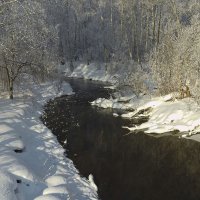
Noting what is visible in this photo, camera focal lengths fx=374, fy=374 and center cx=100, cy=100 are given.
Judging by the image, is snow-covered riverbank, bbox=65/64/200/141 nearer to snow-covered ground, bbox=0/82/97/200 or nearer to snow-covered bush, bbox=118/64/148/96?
snow-covered bush, bbox=118/64/148/96

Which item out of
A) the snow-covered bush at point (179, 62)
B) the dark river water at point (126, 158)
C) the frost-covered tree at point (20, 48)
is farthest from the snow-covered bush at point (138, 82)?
the frost-covered tree at point (20, 48)

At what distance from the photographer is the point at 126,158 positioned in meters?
19.9

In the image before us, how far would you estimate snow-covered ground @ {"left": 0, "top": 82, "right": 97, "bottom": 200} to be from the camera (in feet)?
45.1

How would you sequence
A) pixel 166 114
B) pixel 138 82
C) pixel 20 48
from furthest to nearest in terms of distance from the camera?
pixel 138 82
pixel 20 48
pixel 166 114

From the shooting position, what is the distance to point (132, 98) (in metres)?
34.9

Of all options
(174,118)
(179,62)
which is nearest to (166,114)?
(174,118)

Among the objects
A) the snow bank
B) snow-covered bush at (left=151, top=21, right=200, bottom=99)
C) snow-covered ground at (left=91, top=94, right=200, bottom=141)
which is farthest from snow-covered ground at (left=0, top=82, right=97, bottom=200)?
snow-covered bush at (left=151, top=21, right=200, bottom=99)

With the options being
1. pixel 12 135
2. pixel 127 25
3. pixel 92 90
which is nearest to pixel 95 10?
pixel 127 25

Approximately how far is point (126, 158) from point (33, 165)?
5347mm

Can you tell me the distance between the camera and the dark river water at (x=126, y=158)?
15.9 meters

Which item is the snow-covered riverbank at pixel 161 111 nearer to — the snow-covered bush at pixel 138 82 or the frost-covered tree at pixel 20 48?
the snow-covered bush at pixel 138 82

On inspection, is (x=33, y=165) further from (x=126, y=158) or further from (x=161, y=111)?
(x=161, y=111)

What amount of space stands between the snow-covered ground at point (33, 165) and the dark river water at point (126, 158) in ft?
2.83

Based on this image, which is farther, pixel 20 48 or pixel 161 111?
pixel 20 48
